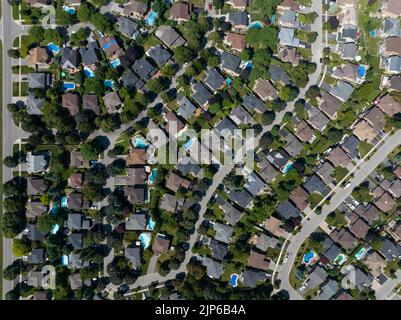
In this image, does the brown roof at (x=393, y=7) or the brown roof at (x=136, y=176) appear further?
the brown roof at (x=393, y=7)

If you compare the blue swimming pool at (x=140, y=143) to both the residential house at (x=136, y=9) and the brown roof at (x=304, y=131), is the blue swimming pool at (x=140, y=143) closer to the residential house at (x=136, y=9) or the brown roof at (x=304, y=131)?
the residential house at (x=136, y=9)

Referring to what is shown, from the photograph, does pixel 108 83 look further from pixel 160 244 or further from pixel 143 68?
pixel 160 244

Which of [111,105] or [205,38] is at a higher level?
[205,38]

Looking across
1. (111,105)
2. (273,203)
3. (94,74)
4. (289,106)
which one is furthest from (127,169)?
(289,106)

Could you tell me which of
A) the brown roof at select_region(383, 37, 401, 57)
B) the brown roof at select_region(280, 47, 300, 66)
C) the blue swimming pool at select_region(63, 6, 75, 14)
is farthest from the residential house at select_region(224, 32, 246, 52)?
the blue swimming pool at select_region(63, 6, 75, 14)

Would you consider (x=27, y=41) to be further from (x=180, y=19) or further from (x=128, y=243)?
(x=128, y=243)

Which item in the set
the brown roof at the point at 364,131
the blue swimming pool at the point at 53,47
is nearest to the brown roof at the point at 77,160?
the blue swimming pool at the point at 53,47

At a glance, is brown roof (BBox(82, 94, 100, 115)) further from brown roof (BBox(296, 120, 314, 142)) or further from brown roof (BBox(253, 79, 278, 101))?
brown roof (BBox(296, 120, 314, 142))
